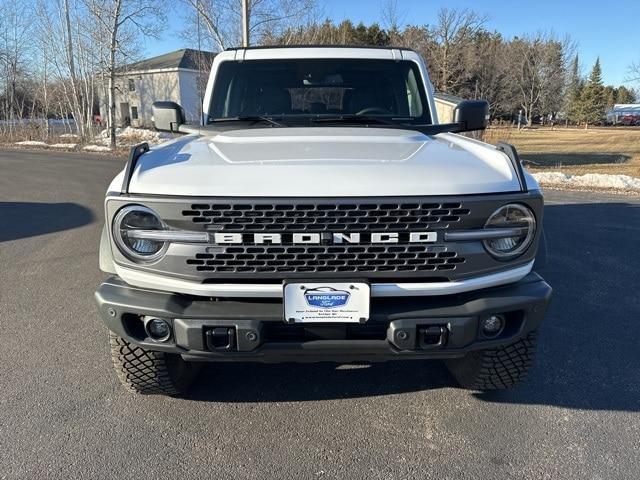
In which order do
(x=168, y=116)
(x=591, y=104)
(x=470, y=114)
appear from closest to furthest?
(x=470, y=114)
(x=168, y=116)
(x=591, y=104)

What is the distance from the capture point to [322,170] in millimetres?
2223

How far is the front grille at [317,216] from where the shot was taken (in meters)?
2.15

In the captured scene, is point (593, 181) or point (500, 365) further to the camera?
point (593, 181)

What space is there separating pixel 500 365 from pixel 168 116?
2.79 meters

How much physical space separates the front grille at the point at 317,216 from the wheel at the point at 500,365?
0.95 metres

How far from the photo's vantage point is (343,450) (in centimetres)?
250

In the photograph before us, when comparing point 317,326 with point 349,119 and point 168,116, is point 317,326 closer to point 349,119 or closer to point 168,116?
point 349,119

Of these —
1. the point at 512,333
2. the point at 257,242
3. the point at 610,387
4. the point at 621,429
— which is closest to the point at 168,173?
the point at 257,242

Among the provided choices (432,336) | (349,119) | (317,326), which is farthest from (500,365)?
(349,119)

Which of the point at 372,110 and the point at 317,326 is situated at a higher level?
the point at 372,110

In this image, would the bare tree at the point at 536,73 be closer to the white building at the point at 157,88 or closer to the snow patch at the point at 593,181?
the white building at the point at 157,88

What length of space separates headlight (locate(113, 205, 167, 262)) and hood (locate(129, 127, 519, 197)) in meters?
0.11

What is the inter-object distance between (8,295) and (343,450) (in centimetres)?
353

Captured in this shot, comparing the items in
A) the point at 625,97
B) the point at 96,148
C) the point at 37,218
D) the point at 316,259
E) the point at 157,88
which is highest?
the point at 625,97
